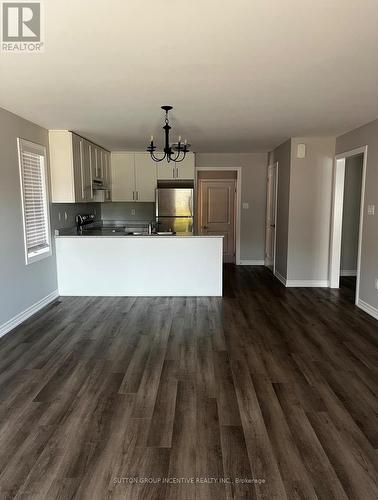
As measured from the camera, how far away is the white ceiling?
182cm

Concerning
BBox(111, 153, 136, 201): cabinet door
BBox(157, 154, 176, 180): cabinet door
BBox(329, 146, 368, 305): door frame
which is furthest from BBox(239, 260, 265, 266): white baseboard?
BBox(111, 153, 136, 201): cabinet door

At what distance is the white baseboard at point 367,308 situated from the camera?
4125 mm

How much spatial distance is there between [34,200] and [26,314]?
1431 millimetres

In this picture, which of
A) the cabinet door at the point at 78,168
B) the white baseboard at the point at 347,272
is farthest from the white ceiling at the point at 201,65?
the white baseboard at the point at 347,272

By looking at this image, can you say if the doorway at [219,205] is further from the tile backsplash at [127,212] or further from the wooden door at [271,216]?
the tile backsplash at [127,212]

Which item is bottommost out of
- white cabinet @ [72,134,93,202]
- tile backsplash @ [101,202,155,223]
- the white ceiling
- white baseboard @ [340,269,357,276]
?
white baseboard @ [340,269,357,276]

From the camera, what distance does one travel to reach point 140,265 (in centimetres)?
497

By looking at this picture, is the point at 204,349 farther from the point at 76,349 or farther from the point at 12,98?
the point at 12,98

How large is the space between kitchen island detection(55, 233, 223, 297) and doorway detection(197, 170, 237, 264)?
2558 millimetres

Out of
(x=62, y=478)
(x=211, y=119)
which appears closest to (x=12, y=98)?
(x=211, y=119)

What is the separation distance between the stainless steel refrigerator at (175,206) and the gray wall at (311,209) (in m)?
2.02

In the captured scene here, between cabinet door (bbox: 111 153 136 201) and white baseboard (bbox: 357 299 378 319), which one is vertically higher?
cabinet door (bbox: 111 153 136 201)

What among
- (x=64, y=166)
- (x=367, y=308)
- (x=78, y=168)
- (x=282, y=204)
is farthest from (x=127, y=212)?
(x=367, y=308)

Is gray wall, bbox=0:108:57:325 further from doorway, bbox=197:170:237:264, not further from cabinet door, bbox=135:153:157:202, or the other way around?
doorway, bbox=197:170:237:264
